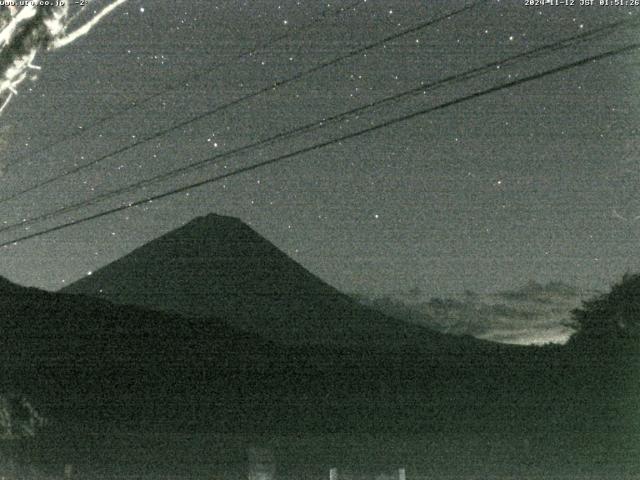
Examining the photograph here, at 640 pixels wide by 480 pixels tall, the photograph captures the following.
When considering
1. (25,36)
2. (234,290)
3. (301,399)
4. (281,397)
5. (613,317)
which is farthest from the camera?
(234,290)

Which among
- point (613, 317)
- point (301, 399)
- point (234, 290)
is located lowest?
point (301, 399)

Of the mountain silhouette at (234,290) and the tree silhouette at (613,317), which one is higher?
the mountain silhouette at (234,290)

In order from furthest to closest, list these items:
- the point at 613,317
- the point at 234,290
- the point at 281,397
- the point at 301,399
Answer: the point at 234,290
the point at 613,317
the point at 281,397
the point at 301,399

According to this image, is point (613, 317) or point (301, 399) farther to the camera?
point (613, 317)

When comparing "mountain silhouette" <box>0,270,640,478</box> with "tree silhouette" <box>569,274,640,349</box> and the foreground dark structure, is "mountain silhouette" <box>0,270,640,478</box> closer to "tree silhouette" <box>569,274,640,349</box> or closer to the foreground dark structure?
the foreground dark structure

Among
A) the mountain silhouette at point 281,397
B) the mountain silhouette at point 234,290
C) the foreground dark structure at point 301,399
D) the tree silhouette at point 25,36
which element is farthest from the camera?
the mountain silhouette at point 234,290

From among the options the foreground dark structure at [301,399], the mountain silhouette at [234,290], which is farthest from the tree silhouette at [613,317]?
the mountain silhouette at [234,290]

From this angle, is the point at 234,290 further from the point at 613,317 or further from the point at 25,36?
the point at 25,36

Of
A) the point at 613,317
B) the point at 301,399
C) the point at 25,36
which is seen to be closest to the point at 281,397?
the point at 301,399

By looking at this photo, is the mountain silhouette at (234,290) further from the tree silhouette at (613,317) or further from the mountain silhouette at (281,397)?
the tree silhouette at (613,317)
